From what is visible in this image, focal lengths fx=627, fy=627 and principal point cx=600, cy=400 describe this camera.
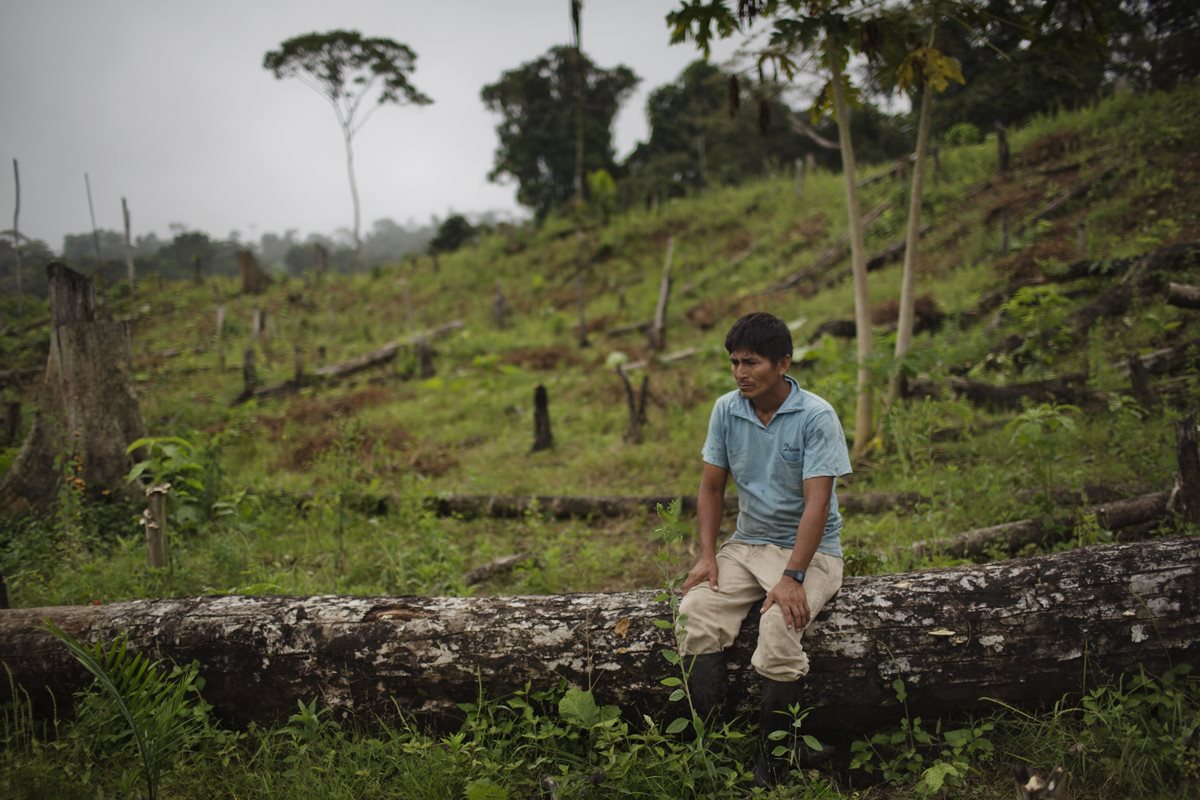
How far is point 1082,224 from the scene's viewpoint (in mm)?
9531

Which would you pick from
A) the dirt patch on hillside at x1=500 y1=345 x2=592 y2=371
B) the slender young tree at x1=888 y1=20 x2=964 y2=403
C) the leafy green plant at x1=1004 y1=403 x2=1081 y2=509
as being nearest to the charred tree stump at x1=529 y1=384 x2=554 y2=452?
the slender young tree at x1=888 y1=20 x2=964 y2=403

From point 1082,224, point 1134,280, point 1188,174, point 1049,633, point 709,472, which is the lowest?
point 1049,633

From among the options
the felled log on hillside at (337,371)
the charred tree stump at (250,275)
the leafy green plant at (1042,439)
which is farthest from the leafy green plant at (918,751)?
the charred tree stump at (250,275)

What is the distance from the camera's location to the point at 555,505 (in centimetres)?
570

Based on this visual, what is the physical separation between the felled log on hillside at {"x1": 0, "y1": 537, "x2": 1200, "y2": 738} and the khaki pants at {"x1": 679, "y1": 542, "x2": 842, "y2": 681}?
0.11 m

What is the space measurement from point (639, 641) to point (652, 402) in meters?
6.19

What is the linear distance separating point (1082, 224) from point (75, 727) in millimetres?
12445

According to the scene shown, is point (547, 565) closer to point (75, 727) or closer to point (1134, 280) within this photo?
point (75, 727)

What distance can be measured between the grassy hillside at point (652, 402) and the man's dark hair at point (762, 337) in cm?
139

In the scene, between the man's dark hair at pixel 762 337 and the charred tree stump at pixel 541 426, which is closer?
the man's dark hair at pixel 762 337

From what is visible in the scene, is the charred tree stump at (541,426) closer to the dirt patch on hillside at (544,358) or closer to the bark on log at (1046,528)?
the dirt patch on hillside at (544,358)

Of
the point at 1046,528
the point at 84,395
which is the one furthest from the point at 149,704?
the point at 1046,528

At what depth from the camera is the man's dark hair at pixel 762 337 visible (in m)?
2.52

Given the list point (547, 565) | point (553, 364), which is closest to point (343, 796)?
point (547, 565)
